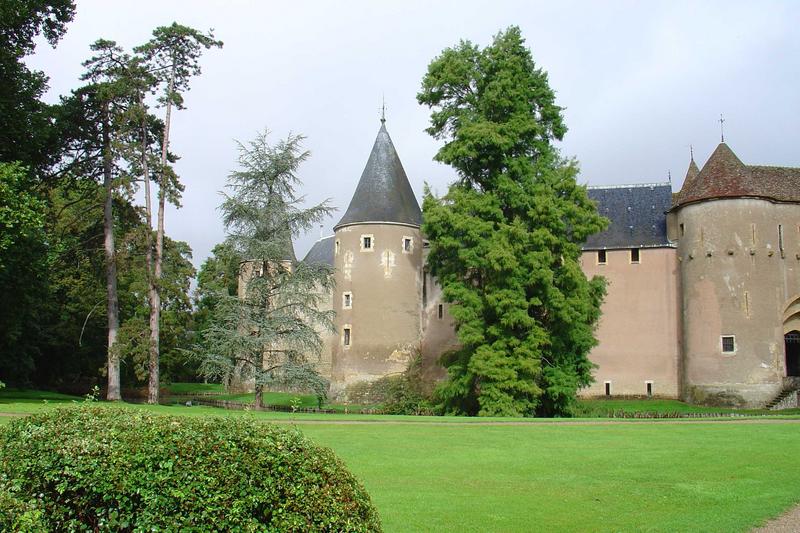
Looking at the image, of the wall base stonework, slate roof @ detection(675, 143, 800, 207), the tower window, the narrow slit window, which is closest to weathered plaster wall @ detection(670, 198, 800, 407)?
the wall base stonework

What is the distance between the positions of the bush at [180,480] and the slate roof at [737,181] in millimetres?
33754

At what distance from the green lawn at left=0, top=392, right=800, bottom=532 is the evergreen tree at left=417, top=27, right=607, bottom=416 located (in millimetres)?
9825

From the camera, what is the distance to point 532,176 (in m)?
30.3

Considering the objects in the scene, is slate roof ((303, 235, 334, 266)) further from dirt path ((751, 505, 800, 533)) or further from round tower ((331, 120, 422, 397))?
dirt path ((751, 505, 800, 533))

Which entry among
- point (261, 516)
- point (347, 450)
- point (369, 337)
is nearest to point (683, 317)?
point (369, 337)

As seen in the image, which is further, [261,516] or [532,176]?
[532,176]

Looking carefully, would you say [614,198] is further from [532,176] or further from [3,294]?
[3,294]

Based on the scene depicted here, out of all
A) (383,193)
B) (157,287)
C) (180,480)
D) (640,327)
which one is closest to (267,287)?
(157,287)

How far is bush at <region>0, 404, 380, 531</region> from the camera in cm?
576

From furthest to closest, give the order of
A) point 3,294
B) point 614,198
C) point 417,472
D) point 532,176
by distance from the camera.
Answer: point 614,198 < point 532,176 < point 3,294 < point 417,472

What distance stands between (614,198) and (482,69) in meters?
13.2

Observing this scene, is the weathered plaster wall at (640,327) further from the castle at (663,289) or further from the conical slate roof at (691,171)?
the conical slate roof at (691,171)

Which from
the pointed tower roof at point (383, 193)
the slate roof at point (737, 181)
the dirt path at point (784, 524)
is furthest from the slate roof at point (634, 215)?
the dirt path at point (784, 524)

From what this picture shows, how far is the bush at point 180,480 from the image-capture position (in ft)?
18.9
